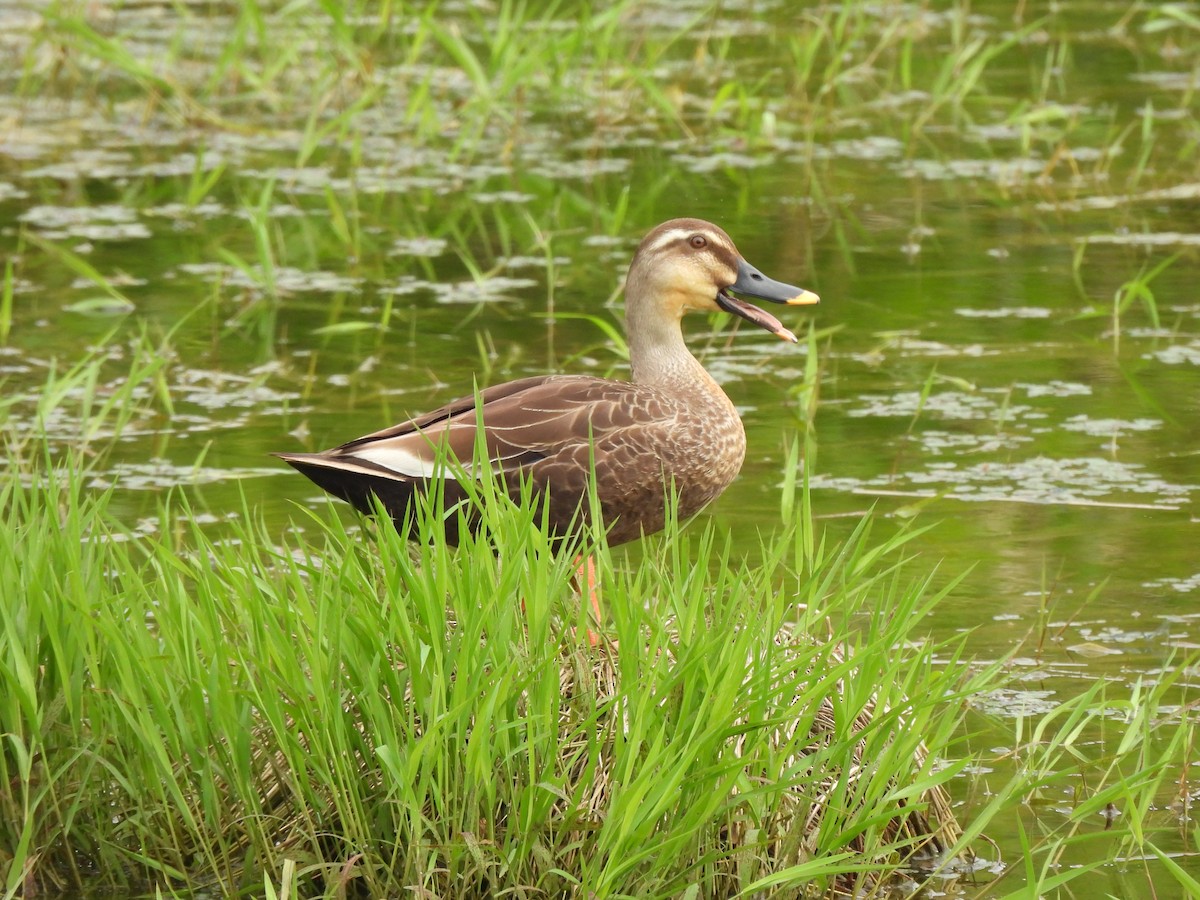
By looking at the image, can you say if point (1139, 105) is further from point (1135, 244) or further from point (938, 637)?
point (938, 637)

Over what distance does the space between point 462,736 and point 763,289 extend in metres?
2.31

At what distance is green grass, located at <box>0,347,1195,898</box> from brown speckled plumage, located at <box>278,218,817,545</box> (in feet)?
2.44

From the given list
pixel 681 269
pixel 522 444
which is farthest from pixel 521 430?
pixel 681 269

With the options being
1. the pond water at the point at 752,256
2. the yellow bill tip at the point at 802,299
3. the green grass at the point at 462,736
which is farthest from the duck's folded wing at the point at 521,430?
the green grass at the point at 462,736

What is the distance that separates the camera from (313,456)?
182 inches

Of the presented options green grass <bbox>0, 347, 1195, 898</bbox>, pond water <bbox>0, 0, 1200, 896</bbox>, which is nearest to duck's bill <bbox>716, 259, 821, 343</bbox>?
pond water <bbox>0, 0, 1200, 896</bbox>

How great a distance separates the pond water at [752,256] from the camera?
5.92 metres

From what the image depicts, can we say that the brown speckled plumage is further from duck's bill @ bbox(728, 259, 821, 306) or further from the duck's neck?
duck's bill @ bbox(728, 259, 821, 306)

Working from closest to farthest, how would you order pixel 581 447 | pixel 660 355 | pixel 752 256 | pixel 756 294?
pixel 581 447, pixel 660 355, pixel 756 294, pixel 752 256

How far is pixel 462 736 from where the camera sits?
3.39 meters

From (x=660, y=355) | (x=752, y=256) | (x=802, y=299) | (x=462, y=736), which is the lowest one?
(x=752, y=256)

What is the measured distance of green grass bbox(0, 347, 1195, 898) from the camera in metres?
3.40

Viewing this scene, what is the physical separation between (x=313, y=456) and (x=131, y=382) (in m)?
1.60

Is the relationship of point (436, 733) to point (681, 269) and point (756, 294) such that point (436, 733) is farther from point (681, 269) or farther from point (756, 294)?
point (756, 294)
